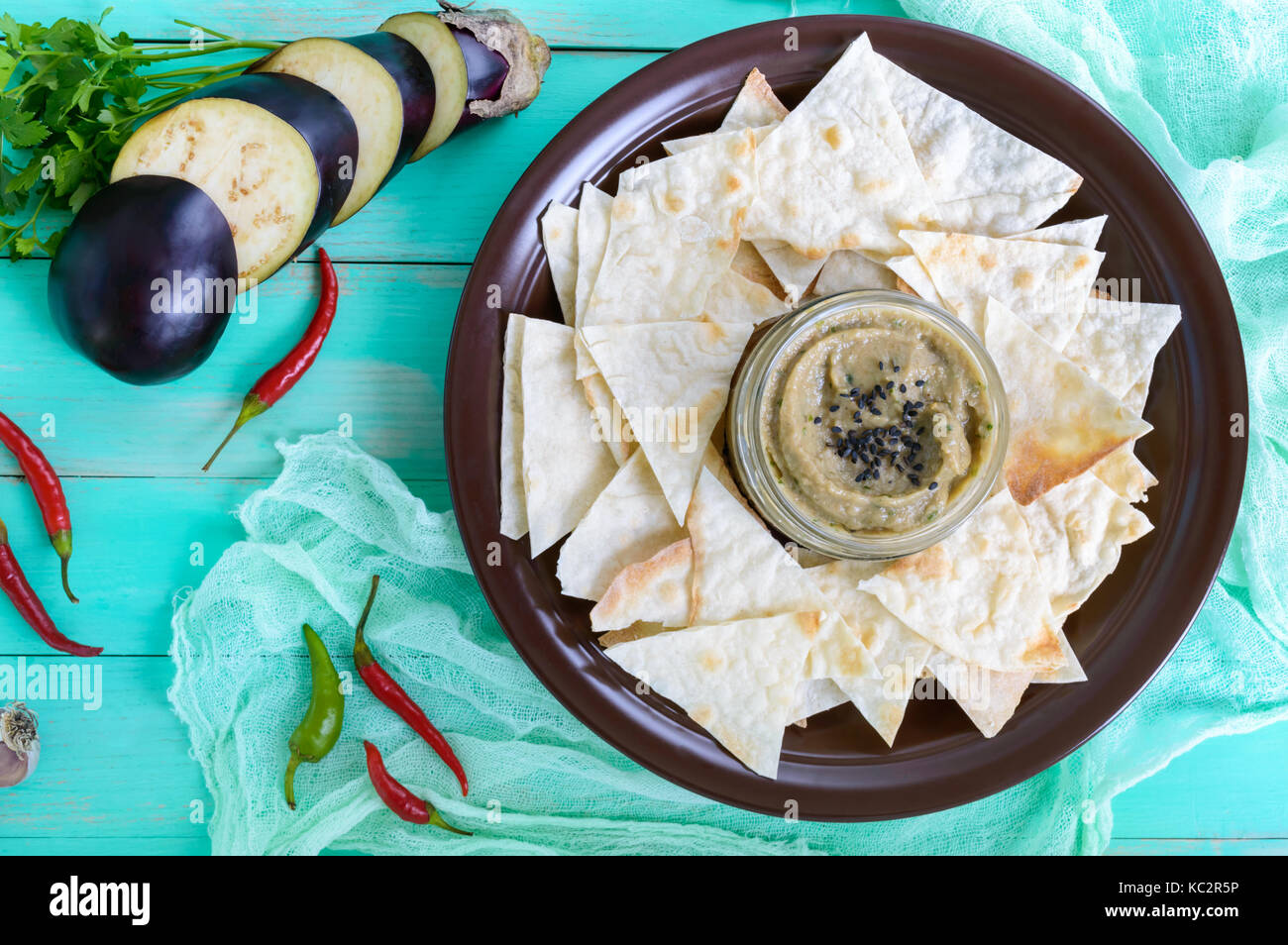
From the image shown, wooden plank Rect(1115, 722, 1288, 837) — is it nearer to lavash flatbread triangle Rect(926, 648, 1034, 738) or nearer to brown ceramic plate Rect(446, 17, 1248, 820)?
brown ceramic plate Rect(446, 17, 1248, 820)

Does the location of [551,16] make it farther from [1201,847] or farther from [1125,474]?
[1201,847]

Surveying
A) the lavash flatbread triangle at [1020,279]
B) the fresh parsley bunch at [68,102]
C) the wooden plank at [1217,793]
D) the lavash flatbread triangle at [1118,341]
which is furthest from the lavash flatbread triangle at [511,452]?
the wooden plank at [1217,793]

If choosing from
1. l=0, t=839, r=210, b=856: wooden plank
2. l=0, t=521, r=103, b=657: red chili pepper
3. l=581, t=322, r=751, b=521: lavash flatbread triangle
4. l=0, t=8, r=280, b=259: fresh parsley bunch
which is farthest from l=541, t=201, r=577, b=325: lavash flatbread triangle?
l=0, t=839, r=210, b=856: wooden plank

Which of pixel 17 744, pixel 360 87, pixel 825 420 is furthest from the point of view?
pixel 17 744

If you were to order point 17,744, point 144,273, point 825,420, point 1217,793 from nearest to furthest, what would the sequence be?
point 825,420 → point 144,273 → point 17,744 → point 1217,793

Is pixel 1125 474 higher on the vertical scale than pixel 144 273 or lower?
lower

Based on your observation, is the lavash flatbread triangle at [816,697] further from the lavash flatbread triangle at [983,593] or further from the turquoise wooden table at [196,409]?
the turquoise wooden table at [196,409]

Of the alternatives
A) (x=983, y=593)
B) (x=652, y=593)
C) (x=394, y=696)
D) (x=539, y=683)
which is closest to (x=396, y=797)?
(x=394, y=696)
